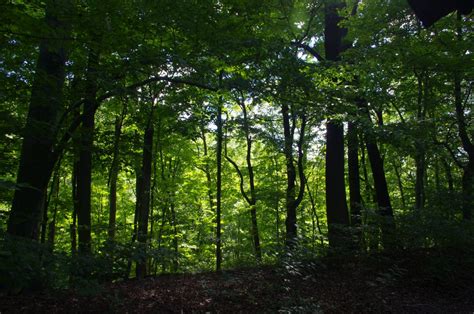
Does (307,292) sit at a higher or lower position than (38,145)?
lower

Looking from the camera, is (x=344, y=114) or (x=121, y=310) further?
(x=344, y=114)

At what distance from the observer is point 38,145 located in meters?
6.29

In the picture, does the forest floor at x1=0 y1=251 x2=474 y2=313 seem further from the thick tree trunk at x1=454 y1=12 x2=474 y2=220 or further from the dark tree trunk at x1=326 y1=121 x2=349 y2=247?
the thick tree trunk at x1=454 y1=12 x2=474 y2=220

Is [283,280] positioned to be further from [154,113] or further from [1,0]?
[1,0]

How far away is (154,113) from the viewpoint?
29.5ft

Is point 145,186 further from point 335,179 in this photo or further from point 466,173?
point 466,173

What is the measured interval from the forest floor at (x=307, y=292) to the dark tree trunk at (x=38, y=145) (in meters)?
1.23

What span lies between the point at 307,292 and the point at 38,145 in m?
5.94

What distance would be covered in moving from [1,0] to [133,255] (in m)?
3.61

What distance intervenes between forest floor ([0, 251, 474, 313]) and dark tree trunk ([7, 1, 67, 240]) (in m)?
1.23

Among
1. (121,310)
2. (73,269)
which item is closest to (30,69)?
(73,269)

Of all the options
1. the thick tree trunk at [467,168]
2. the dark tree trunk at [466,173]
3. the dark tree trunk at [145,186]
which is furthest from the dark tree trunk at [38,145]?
the dark tree trunk at [466,173]

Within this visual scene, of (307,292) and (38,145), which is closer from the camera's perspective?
(38,145)

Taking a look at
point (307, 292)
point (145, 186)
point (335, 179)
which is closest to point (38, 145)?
point (145, 186)
